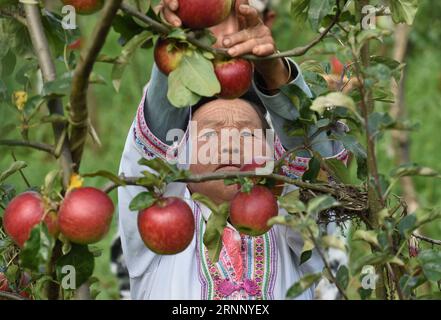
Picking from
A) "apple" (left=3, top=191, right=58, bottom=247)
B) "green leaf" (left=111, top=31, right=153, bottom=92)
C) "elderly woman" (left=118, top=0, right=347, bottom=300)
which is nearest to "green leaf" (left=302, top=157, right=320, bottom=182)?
"elderly woman" (left=118, top=0, right=347, bottom=300)

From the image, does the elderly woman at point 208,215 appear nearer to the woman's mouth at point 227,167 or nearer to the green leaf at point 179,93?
the woman's mouth at point 227,167

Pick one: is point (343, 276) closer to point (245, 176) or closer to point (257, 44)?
point (245, 176)

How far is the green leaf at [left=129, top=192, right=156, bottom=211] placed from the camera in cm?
116

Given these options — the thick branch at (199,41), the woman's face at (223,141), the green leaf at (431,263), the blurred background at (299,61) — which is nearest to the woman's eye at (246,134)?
the woman's face at (223,141)

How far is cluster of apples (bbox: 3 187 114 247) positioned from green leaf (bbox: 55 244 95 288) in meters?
0.05

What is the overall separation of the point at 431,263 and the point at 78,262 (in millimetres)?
486

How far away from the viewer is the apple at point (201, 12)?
1.20 metres

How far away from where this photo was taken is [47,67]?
1.20 m

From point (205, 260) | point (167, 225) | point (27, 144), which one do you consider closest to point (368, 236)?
point (167, 225)

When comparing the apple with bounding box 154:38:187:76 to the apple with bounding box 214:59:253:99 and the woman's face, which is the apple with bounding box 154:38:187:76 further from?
the woman's face

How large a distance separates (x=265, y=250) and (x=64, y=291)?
0.58m

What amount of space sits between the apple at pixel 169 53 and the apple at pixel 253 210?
21 cm

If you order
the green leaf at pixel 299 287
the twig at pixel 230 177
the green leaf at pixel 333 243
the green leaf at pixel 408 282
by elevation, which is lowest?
the green leaf at pixel 299 287

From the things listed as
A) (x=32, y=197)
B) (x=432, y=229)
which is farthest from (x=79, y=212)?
(x=432, y=229)
